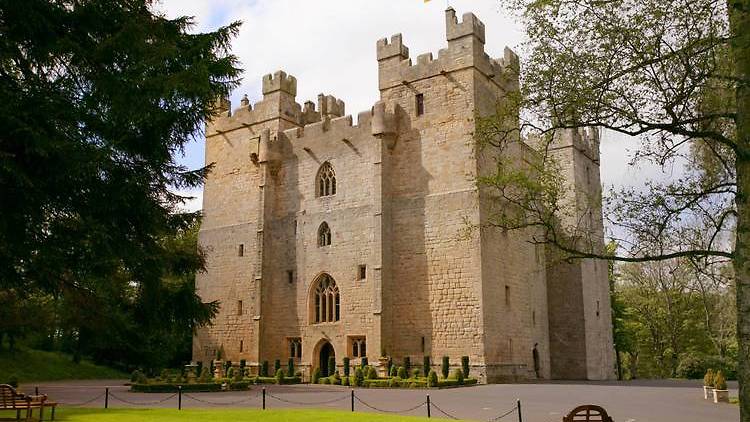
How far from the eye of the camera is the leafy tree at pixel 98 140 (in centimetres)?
920

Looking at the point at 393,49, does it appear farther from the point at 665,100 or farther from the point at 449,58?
the point at 665,100

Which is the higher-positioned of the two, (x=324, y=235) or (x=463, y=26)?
(x=463, y=26)

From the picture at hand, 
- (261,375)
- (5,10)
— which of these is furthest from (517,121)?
(261,375)

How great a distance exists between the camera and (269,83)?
111ft

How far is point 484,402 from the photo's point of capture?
17.0 m

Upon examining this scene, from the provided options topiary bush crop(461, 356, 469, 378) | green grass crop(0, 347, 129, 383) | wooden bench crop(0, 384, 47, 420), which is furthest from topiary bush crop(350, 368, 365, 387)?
green grass crop(0, 347, 129, 383)

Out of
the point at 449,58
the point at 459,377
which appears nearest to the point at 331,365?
the point at 459,377

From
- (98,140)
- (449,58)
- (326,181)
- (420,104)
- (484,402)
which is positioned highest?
(449,58)

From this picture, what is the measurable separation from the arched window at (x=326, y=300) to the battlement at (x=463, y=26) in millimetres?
11753

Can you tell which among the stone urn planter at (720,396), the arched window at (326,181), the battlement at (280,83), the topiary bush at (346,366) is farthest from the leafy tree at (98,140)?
the battlement at (280,83)

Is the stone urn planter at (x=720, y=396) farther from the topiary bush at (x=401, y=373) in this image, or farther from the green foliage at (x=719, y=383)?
the topiary bush at (x=401, y=373)

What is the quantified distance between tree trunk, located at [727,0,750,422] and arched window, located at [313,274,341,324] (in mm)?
21177

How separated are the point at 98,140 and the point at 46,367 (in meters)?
30.9

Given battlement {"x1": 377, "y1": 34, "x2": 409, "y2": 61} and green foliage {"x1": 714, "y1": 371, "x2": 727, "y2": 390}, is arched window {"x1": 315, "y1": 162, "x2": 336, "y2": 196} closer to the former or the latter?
battlement {"x1": 377, "y1": 34, "x2": 409, "y2": 61}
